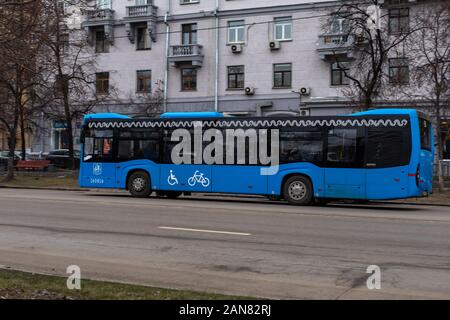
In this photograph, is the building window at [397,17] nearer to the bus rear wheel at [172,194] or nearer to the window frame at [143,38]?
the window frame at [143,38]

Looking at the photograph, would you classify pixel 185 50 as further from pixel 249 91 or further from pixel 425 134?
pixel 425 134

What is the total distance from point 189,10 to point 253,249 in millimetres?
35390

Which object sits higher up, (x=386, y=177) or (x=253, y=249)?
(x=386, y=177)

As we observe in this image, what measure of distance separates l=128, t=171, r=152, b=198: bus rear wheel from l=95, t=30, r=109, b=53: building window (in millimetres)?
26606

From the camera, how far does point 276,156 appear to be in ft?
62.6

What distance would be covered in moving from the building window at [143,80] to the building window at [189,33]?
151 inches

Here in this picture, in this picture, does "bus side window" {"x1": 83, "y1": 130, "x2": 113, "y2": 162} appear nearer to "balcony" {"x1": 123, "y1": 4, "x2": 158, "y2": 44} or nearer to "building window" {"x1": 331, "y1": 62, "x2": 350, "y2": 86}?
"building window" {"x1": 331, "y1": 62, "x2": 350, "y2": 86}

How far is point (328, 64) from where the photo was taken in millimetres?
38062

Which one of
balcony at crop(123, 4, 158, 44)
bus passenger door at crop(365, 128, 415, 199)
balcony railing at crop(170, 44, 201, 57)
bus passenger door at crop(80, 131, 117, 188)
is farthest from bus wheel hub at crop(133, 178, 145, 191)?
balcony at crop(123, 4, 158, 44)

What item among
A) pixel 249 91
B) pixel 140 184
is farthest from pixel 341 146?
pixel 249 91

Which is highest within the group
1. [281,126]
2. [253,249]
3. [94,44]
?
[94,44]

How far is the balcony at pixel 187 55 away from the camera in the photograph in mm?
41125
